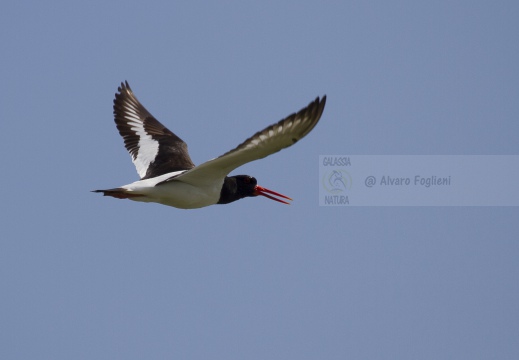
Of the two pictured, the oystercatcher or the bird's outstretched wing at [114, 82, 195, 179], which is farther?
the bird's outstretched wing at [114, 82, 195, 179]

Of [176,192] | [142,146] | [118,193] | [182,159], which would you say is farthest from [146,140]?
[118,193]

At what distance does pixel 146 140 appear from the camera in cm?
1364

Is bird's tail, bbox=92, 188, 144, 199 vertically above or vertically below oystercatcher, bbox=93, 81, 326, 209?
below

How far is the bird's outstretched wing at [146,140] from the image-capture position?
12469 mm

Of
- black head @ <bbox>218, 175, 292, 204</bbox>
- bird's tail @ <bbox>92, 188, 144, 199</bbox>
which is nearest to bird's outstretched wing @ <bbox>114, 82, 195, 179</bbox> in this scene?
black head @ <bbox>218, 175, 292, 204</bbox>

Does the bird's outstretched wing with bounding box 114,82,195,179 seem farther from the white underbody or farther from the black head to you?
the white underbody

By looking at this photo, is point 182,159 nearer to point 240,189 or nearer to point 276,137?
point 240,189

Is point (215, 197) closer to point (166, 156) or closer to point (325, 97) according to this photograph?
point (166, 156)

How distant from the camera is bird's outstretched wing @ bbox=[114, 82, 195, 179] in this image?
1247 cm

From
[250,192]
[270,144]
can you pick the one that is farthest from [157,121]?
[270,144]

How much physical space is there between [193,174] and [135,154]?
9.91 ft

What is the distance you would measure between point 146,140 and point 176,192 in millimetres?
3085

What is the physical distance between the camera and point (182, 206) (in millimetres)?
11156

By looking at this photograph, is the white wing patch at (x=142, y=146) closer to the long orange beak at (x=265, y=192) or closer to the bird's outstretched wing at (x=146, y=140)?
the bird's outstretched wing at (x=146, y=140)
